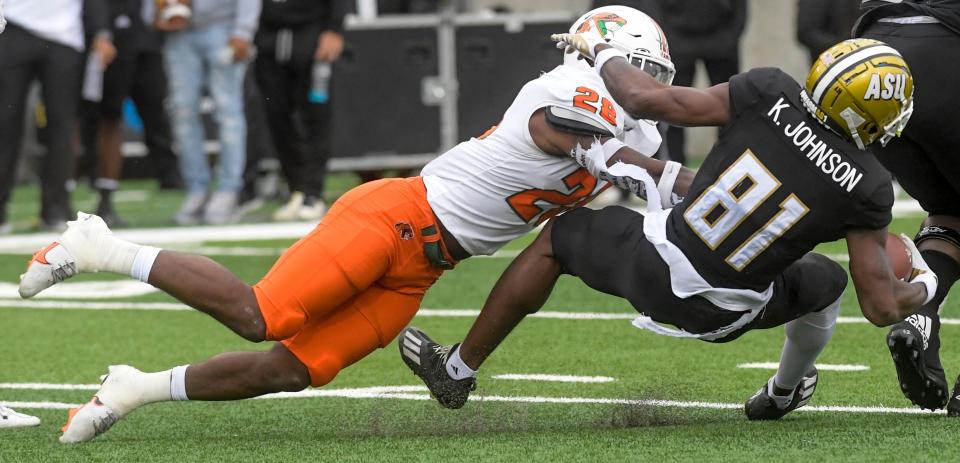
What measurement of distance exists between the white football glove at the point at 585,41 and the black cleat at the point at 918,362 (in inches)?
46.4

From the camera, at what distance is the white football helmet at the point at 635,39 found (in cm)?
493

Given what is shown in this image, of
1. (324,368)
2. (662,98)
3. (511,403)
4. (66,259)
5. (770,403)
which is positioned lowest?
(511,403)

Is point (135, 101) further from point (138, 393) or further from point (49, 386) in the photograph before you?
point (138, 393)

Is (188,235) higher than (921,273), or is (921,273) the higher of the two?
(921,273)

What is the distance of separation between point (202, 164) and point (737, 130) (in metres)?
7.38

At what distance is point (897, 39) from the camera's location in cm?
512

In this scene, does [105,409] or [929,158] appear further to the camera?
[929,158]

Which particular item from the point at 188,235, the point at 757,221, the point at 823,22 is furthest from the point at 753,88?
the point at 823,22

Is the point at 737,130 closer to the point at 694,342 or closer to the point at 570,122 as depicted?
the point at 570,122

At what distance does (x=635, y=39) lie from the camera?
4945 mm

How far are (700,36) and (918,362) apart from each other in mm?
6020

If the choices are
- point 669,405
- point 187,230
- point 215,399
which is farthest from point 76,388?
point 187,230

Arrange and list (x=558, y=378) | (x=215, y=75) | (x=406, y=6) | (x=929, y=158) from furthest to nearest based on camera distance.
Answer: (x=406, y=6) → (x=215, y=75) → (x=558, y=378) → (x=929, y=158)

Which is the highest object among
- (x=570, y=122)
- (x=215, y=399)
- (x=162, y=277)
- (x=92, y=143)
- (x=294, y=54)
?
(x=570, y=122)
